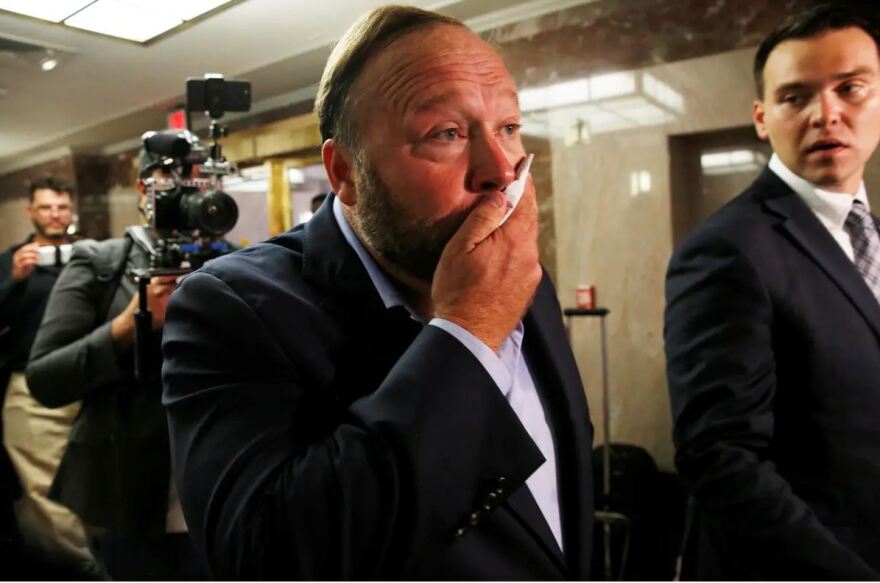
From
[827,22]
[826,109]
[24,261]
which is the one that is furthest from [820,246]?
[24,261]

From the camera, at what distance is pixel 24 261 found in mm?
851

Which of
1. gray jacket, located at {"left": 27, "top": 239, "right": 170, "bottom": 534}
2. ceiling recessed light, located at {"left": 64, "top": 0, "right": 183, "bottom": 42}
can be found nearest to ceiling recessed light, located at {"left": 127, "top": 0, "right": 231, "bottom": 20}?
ceiling recessed light, located at {"left": 64, "top": 0, "right": 183, "bottom": 42}

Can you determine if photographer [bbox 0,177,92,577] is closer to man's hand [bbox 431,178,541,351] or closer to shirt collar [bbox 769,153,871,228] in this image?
man's hand [bbox 431,178,541,351]

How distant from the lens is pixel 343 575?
487mm

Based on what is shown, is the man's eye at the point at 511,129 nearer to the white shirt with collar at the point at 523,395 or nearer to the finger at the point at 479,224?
the finger at the point at 479,224

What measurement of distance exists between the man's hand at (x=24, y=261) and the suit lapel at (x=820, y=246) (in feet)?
3.82

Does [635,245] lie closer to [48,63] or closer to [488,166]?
[488,166]

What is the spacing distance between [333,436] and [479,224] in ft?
0.72

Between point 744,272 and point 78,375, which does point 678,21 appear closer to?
point 744,272

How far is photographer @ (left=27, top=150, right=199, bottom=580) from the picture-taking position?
3.54ft

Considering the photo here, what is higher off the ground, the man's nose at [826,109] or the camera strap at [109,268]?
the man's nose at [826,109]

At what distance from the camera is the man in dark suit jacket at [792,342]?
0.89 meters

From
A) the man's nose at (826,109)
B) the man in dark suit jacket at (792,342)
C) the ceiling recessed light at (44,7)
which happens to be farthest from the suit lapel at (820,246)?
the ceiling recessed light at (44,7)

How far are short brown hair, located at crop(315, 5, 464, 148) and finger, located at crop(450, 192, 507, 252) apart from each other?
6.4 inches
